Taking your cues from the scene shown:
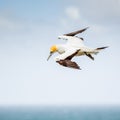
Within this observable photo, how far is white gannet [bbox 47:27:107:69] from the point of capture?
2791 centimetres

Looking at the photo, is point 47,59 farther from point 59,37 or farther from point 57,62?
point 59,37

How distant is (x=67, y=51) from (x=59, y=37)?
647 centimetres

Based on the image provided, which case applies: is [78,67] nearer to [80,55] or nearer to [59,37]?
[80,55]

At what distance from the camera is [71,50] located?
3044 cm

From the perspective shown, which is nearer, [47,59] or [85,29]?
[47,59]

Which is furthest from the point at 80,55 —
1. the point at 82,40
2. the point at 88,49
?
the point at 82,40

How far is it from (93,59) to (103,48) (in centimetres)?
269

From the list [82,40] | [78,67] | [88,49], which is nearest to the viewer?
[78,67]

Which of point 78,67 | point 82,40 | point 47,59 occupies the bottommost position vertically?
point 78,67

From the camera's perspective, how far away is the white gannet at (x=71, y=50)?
27.9 meters

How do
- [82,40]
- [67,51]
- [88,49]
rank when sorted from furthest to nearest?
[82,40] → [88,49] → [67,51]

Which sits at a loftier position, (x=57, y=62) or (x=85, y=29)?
(x=85, y=29)

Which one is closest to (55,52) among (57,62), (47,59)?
(47,59)

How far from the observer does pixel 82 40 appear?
35.5m
